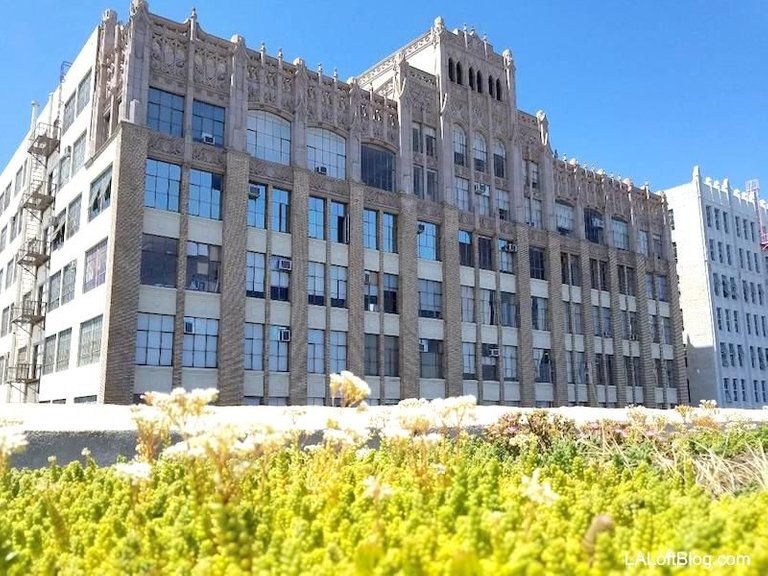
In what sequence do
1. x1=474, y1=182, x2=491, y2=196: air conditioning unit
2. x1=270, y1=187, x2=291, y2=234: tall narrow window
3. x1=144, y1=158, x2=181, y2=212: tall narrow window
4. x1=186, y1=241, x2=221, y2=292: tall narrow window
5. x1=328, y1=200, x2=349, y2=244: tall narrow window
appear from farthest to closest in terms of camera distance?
x1=474, y1=182, x2=491, y2=196: air conditioning unit, x1=328, y1=200, x2=349, y2=244: tall narrow window, x1=270, y1=187, x2=291, y2=234: tall narrow window, x1=186, y1=241, x2=221, y2=292: tall narrow window, x1=144, y1=158, x2=181, y2=212: tall narrow window

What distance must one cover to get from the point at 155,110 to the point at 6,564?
1275 inches

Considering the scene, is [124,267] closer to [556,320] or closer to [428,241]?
[428,241]

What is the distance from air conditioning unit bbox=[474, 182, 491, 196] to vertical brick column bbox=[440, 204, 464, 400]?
3449 mm

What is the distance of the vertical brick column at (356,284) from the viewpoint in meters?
36.5

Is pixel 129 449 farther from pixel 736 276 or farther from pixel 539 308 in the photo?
pixel 736 276

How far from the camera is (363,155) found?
1586 inches

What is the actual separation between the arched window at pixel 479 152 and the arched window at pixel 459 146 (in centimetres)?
77

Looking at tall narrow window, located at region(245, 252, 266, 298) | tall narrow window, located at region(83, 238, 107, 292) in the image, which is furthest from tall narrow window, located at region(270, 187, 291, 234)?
tall narrow window, located at region(83, 238, 107, 292)

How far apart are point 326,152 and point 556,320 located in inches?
811

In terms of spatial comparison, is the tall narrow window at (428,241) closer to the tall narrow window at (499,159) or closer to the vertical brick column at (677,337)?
the tall narrow window at (499,159)

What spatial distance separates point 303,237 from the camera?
35906mm

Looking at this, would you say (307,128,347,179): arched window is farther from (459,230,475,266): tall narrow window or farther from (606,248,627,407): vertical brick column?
(606,248,627,407): vertical brick column

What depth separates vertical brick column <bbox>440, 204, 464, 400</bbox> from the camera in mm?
40406

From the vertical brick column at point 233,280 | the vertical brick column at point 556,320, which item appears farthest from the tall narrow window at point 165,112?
the vertical brick column at point 556,320
